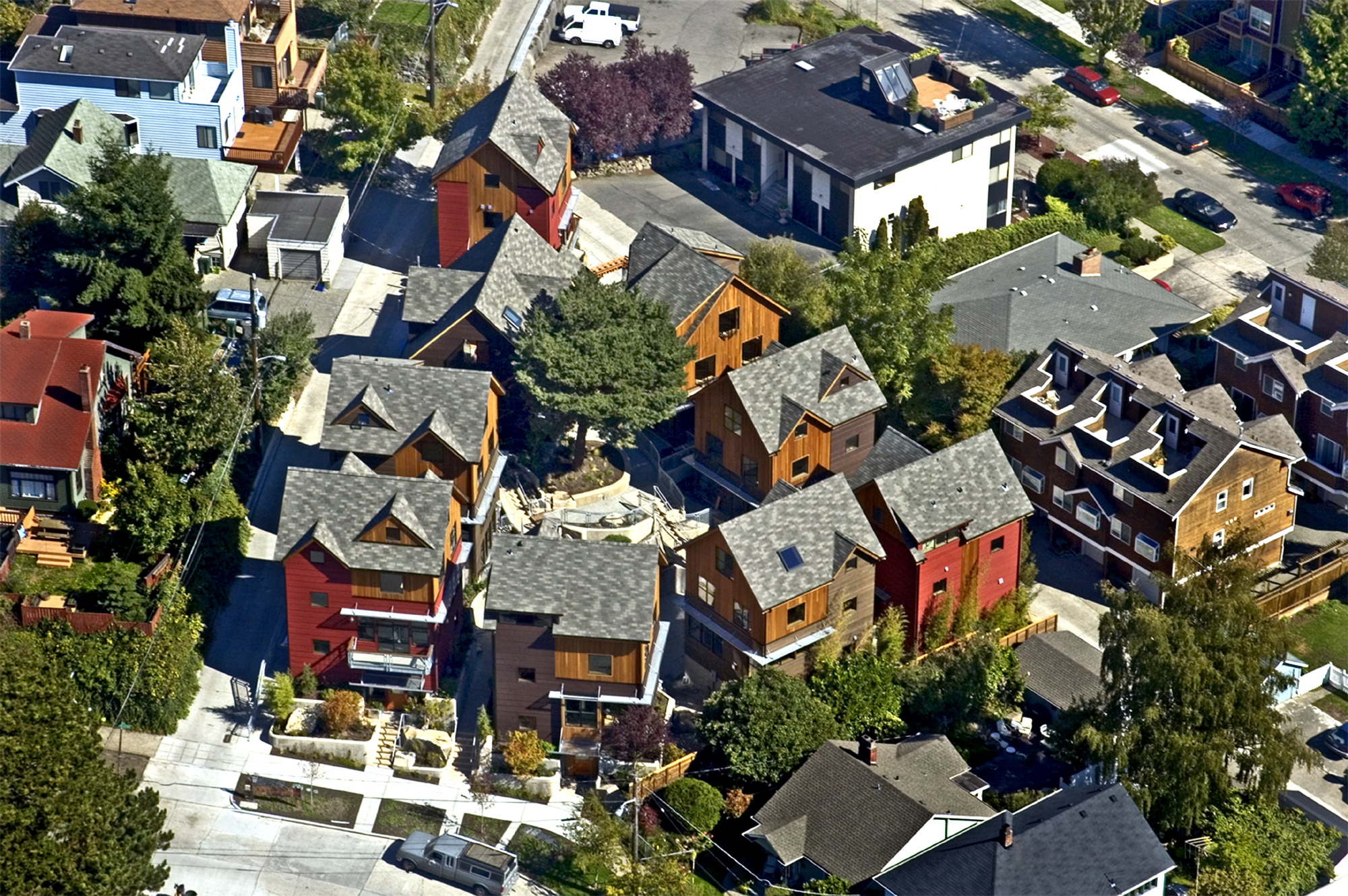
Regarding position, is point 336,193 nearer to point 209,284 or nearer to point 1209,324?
point 209,284

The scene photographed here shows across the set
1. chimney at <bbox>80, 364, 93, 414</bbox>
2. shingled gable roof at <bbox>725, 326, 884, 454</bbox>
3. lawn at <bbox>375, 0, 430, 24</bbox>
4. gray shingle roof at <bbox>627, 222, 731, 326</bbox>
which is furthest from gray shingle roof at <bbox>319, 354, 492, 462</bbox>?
lawn at <bbox>375, 0, 430, 24</bbox>

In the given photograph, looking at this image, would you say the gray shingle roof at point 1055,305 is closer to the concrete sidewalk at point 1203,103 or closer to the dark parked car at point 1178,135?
the dark parked car at point 1178,135

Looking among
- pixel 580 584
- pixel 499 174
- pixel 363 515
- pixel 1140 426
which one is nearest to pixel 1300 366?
pixel 1140 426

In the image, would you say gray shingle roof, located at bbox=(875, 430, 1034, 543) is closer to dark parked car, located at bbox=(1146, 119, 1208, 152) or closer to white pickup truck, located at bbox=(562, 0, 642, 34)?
dark parked car, located at bbox=(1146, 119, 1208, 152)

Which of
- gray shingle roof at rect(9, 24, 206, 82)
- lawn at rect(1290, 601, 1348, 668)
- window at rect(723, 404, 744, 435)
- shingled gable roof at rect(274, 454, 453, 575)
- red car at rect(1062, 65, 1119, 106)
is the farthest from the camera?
red car at rect(1062, 65, 1119, 106)

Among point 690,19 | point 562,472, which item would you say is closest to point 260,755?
point 562,472

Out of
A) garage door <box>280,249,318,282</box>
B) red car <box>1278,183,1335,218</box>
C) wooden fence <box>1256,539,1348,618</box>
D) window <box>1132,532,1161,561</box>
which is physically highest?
garage door <box>280,249,318,282</box>
